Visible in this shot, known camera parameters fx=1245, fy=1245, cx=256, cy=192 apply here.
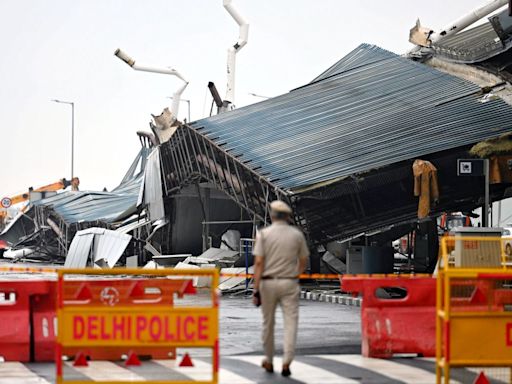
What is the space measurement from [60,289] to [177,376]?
8.24ft

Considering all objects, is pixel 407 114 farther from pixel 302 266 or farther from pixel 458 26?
pixel 302 266

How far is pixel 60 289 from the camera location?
11.1m

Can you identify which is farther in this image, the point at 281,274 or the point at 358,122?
the point at 358,122

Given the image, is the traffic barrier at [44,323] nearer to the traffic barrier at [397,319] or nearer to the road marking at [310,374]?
the road marking at [310,374]

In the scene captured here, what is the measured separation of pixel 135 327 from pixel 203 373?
99.7 inches

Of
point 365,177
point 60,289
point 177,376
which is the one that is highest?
point 365,177

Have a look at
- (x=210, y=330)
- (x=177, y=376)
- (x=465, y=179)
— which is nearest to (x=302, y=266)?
(x=177, y=376)

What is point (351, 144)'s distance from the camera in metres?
36.8

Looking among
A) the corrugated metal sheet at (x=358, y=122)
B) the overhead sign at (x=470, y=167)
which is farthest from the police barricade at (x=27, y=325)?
the corrugated metal sheet at (x=358, y=122)

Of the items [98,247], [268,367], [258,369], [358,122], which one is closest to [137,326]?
[268,367]

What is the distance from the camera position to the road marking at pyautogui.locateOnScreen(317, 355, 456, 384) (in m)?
13.1

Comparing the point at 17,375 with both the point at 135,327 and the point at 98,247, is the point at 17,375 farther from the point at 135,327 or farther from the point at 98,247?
the point at 98,247

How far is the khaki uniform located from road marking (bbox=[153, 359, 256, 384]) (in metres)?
0.58

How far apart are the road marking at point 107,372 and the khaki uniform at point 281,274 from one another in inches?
60.6
